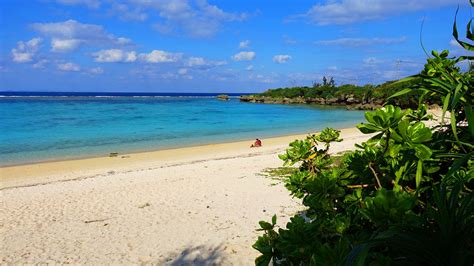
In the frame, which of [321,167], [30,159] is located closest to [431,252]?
[321,167]

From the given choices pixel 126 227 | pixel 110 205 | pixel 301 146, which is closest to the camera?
pixel 301 146

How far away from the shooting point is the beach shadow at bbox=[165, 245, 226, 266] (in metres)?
5.21

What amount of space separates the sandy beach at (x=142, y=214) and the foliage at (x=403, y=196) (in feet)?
11.9

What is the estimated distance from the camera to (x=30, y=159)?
1656cm

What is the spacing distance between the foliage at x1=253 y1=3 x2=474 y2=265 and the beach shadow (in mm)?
3563

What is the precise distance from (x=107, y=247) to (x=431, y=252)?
226 inches

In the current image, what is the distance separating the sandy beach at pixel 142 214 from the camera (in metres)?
5.72

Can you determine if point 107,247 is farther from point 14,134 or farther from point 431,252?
point 14,134

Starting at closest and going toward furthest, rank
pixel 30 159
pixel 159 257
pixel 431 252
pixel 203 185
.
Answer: pixel 431 252 < pixel 159 257 < pixel 203 185 < pixel 30 159

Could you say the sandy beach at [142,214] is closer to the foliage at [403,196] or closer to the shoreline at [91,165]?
the shoreline at [91,165]

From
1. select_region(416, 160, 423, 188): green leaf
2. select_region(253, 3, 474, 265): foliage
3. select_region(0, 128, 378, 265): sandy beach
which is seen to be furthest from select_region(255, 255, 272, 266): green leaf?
select_region(0, 128, 378, 265): sandy beach

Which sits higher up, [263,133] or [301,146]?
[301,146]

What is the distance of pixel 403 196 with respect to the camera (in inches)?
53.1

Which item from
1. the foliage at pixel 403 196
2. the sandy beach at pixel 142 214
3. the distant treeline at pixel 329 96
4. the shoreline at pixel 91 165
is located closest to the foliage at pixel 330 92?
the distant treeline at pixel 329 96
